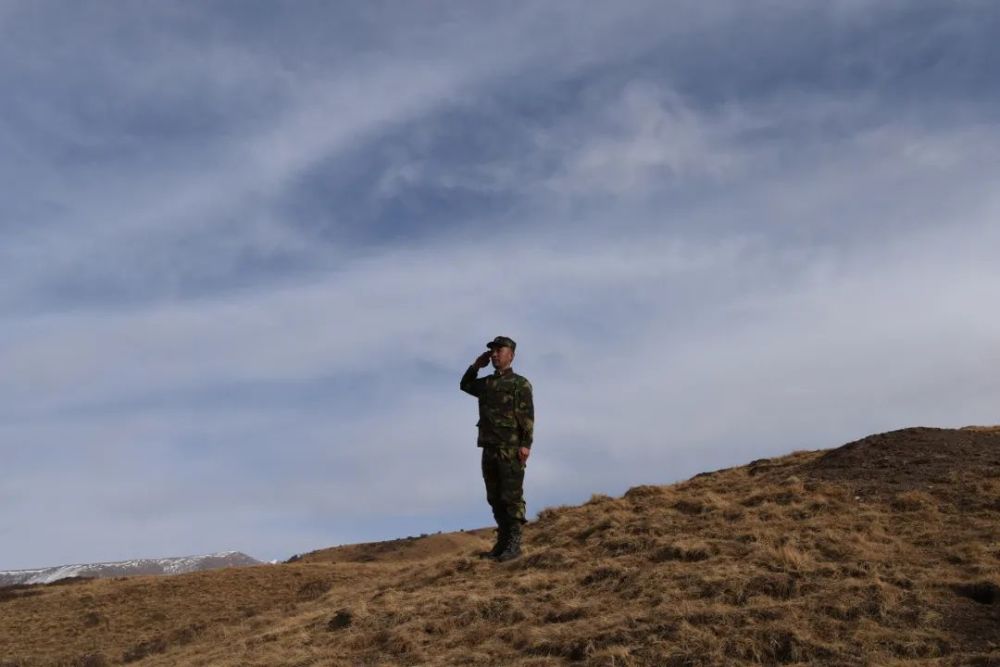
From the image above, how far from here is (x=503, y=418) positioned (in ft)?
41.7

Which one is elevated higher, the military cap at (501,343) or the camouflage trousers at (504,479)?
the military cap at (501,343)

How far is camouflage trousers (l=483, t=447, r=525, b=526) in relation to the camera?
1279 cm

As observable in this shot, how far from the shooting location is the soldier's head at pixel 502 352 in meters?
12.6

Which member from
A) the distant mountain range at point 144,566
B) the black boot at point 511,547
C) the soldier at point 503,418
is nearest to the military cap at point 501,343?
the soldier at point 503,418

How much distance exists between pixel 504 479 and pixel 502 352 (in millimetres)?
1865

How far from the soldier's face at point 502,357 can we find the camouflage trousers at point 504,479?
47.1 inches

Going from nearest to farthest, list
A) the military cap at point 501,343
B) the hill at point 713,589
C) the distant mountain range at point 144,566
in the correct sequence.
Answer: the hill at point 713,589 → the military cap at point 501,343 → the distant mountain range at point 144,566

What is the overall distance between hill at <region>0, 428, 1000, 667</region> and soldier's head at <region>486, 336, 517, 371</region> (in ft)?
9.71

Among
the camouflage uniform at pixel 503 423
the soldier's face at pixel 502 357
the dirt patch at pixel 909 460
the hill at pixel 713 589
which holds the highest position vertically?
the soldier's face at pixel 502 357

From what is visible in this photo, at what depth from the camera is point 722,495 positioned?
51.0 feet

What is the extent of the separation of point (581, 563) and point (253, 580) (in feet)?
48.8

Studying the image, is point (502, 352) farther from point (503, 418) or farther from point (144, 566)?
point (144, 566)

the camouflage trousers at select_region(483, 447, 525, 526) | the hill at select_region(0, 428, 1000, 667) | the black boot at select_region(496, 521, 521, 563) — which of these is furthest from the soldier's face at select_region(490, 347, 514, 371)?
the hill at select_region(0, 428, 1000, 667)

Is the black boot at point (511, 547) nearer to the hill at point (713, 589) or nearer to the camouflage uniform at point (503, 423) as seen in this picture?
the hill at point (713, 589)
